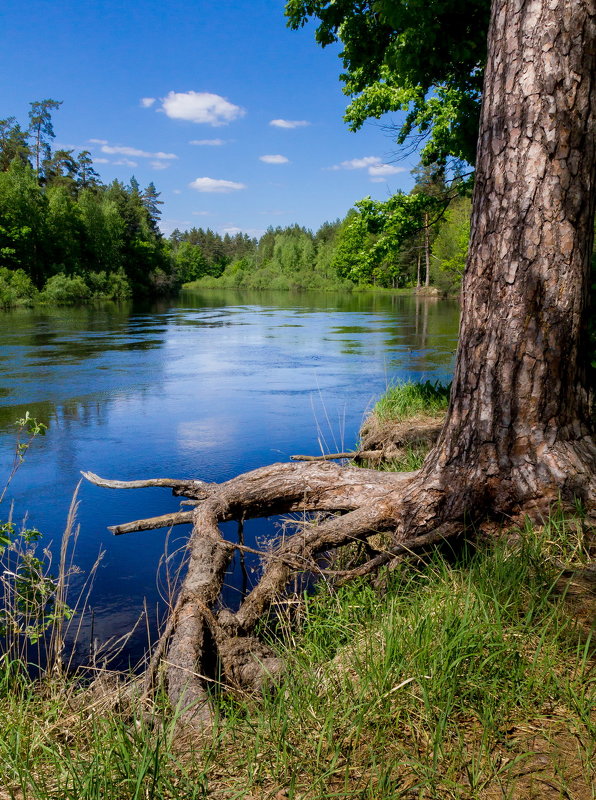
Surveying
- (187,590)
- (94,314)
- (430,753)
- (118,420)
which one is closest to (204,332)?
(94,314)

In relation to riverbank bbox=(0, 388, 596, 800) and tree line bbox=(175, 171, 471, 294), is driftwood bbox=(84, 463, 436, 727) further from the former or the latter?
tree line bbox=(175, 171, 471, 294)

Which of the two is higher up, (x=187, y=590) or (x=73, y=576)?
(x=187, y=590)

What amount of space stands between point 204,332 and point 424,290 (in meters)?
40.4

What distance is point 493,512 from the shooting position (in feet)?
11.4

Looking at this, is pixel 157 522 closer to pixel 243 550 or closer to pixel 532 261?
pixel 243 550

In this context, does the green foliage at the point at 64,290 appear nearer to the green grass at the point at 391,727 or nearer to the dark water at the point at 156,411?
the dark water at the point at 156,411

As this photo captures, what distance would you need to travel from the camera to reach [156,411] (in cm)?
1167

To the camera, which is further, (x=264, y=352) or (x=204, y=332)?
(x=204, y=332)

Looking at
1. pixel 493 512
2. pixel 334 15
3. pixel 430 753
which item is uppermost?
pixel 334 15

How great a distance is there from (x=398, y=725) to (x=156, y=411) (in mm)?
10115

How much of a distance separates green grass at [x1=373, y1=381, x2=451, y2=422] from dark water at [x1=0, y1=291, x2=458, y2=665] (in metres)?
0.80

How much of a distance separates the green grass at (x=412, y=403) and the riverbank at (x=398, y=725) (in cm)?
576

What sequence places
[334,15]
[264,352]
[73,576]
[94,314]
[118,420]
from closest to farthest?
1. [73,576]
2. [334,15]
3. [118,420]
4. [264,352]
5. [94,314]

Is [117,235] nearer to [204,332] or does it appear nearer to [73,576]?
[204,332]
